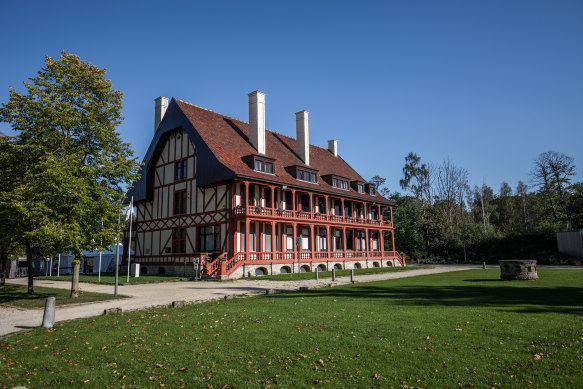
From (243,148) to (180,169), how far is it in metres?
5.63

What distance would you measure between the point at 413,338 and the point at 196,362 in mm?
3987

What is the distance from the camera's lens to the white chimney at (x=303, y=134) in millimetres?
34606

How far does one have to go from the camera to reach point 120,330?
348 inches

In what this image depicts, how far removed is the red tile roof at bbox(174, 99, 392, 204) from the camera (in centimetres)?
2759

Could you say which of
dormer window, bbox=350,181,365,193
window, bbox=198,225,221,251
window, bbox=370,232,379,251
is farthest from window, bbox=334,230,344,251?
window, bbox=198,225,221,251

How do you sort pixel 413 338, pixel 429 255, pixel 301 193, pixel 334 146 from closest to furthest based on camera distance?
pixel 413 338
pixel 301 193
pixel 334 146
pixel 429 255

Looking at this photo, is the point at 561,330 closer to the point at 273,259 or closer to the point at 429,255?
the point at 273,259

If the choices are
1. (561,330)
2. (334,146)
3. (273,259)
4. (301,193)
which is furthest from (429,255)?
(561,330)

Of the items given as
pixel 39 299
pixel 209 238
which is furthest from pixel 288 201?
pixel 39 299

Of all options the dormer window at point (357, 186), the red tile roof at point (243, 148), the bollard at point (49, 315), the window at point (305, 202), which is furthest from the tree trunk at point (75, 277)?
the dormer window at point (357, 186)

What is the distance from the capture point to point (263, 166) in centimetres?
2873

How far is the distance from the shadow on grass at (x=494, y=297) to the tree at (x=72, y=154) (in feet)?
28.0

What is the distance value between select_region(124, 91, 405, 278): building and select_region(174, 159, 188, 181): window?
86 millimetres

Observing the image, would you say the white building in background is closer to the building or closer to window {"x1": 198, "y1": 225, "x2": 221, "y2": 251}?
the building
